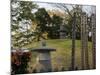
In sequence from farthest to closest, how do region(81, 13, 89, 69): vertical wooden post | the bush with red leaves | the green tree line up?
1. region(81, 13, 89, 69): vertical wooden post
2. the green tree
3. the bush with red leaves

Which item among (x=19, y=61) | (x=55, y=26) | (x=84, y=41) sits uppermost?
(x=55, y=26)

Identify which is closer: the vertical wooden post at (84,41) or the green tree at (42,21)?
the green tree at (42,21)

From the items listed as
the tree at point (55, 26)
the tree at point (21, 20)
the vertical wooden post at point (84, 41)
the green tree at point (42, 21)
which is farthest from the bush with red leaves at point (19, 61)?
the vertical wooden post at point (84, 41)

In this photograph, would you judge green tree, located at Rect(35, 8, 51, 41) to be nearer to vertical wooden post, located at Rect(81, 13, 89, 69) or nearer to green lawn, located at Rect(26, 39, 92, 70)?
green lawn, located at Rect(26, 39, 92, 70)

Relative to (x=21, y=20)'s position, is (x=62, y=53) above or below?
below

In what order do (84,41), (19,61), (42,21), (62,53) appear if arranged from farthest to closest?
(84,41)
(62,53)
(42,21)
(19,61)

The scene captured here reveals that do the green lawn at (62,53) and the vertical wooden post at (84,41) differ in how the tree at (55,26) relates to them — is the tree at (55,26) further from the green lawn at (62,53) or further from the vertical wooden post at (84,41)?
the vertical wooden post at (84,41)

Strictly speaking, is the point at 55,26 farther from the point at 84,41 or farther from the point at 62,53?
the point at 84,41

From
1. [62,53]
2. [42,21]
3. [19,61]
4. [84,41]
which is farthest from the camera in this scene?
[84,41]

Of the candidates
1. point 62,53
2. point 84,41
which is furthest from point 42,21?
point 84,41

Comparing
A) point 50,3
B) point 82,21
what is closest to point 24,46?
point 50,3

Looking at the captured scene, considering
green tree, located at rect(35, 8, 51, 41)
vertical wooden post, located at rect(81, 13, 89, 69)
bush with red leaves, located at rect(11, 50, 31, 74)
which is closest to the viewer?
bush with red leaves, located at rect(11, 50, 31, 74)

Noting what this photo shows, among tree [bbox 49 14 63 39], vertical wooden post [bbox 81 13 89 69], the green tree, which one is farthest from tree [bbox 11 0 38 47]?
vertical wooden post [bbox 81 13 89 69]

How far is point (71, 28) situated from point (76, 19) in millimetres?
156
